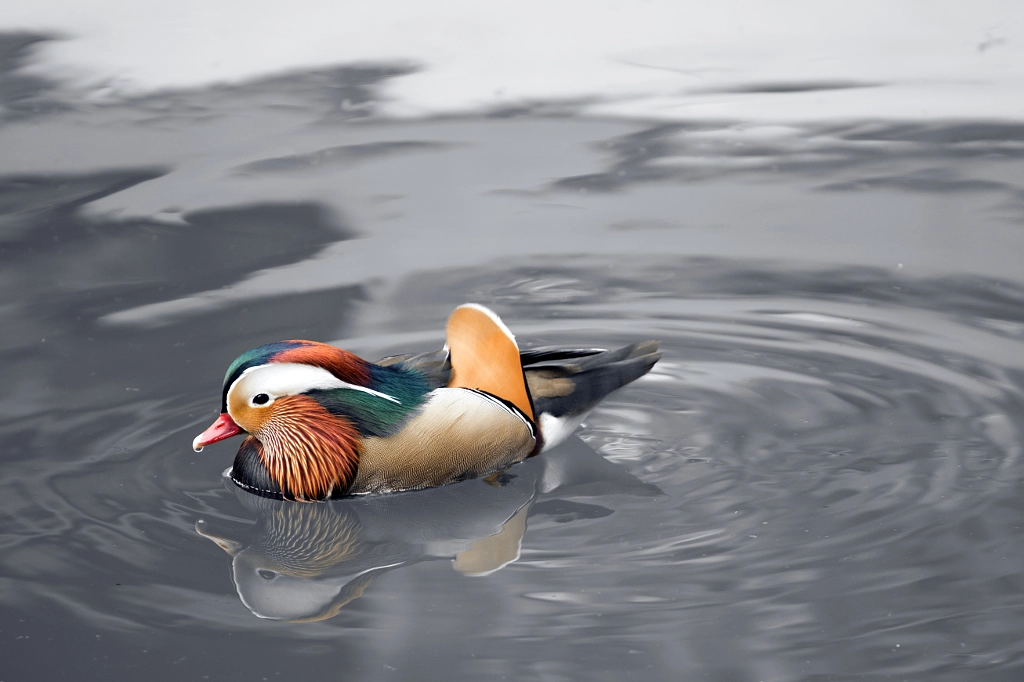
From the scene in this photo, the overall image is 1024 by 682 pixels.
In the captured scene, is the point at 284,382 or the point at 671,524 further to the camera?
the point at 284,382

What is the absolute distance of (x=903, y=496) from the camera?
5.16 meters

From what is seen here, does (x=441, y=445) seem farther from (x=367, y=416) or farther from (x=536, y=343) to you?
(x=536, y=343)

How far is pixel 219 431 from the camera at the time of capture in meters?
5.22

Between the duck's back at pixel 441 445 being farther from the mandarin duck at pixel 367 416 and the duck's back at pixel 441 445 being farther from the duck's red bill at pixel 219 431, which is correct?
the duck's red bill at pixel 219 431

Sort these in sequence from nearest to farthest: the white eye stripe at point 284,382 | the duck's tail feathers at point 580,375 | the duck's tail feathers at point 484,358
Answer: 1. the white eye stripe at point 284,382
2. the duck's tail feathers at point 484,358
3. the duck's tail feathers at point 580,375

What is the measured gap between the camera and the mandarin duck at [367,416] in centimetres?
521

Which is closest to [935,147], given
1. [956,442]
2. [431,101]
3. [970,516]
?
[431,101]

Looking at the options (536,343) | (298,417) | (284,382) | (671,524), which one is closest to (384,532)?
(298,417)

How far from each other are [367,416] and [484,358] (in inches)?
20.3

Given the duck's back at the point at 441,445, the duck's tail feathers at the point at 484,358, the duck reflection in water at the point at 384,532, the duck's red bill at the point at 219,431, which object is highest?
the duck's tail feathers at the point at 484,358

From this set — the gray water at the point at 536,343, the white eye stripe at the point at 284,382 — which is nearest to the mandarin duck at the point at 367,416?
the white eye stripe at the point at 284,382

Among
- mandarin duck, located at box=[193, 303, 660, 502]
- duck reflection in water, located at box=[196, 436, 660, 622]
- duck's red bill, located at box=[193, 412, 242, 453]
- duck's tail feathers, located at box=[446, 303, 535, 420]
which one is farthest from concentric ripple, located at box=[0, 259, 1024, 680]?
duck's tail feathers, located at box=[446, 303, 535, 420]

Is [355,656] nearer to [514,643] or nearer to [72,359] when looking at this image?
[514,643]

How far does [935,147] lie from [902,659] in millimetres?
5621
